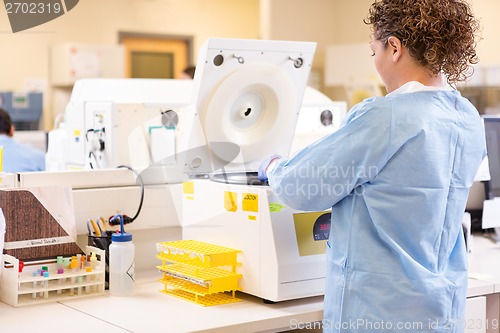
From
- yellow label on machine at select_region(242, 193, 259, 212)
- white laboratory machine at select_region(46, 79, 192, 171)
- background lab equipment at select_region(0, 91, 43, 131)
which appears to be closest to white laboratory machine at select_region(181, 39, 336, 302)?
yellow label on machine at select_region(242, 193, 259, 212)

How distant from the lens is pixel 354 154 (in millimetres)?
1589

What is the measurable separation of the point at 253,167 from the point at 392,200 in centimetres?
83

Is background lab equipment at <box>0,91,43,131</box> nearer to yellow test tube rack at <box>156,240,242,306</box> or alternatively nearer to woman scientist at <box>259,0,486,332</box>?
yellow test tube rack at <box>156,240,242,306</box>

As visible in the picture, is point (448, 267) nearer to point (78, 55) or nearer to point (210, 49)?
point (210, 49)

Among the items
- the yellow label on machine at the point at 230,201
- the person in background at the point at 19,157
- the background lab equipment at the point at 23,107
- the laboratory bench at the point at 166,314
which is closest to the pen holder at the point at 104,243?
the laboratory bench at the point at 166,314

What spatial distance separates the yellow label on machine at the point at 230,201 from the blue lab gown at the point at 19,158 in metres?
2.39

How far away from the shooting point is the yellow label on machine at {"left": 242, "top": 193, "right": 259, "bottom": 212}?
73.4 inches

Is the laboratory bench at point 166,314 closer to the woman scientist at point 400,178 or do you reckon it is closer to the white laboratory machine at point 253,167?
the white laboratory machine at point 253,167

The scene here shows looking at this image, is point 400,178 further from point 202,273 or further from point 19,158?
point 19,158

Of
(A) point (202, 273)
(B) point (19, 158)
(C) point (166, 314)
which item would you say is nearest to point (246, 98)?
(A) point (202, 273)

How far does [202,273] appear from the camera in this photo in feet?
6.28

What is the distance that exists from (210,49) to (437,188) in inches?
32.0

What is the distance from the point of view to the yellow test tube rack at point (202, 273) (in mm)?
1899

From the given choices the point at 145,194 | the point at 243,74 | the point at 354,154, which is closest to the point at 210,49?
the point at 243,74
